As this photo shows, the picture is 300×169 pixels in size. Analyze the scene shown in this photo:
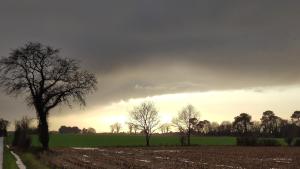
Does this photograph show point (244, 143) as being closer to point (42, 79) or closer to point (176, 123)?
point (176, 123)

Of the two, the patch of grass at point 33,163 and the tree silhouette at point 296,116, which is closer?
the patch of grass at point 33,163

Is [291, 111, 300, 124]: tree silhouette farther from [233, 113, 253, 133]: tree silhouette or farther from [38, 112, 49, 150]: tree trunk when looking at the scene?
[38, 112, 49, 150]: tree trunk

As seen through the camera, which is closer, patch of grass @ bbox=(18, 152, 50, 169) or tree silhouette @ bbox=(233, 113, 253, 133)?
patch of grass @ bbox=(18, 152, 50, 169)

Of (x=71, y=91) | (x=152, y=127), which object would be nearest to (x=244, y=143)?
(x=152, y=127)

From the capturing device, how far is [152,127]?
129 metres

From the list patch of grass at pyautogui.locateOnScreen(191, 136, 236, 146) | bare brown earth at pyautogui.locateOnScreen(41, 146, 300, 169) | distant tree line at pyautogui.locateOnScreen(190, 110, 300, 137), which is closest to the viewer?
bare brown earth at pyautogui.locateOnScreen(41, 146, 300, 169)

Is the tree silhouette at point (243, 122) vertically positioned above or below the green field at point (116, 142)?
above

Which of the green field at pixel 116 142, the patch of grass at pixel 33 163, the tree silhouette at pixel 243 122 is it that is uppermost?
the tree silhouette at pixel 243 122

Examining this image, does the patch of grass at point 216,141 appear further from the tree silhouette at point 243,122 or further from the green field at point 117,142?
the tree silhouette at point 243,122

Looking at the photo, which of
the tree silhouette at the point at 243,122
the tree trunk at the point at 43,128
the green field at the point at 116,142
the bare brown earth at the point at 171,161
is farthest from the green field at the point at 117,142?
the bare brown earth at the point at 171,161

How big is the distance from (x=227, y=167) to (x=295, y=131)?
13022 cm

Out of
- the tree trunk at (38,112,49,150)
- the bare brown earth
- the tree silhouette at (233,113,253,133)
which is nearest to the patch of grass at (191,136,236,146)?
the tree silhouette at (233,113,253,133)

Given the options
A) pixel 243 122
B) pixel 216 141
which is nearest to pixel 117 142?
pixel 216 141

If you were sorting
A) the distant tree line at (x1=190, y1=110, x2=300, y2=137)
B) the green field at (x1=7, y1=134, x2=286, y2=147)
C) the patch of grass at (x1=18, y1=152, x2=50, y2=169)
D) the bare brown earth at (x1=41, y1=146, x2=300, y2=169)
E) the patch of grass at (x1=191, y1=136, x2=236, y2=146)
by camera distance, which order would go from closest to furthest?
the patch of grass at (x1=18, y1=152, x2=50, y2=169) < the bare brown earth at (x1=41, y1=146, x2=300, y2=169) < the green field at (x1=7, y1=134, x2=286, y2=147) < the patch of grass at (x1=191, y1=136, x2=236, y2=146) < the distant tree line at (x1=190, y1=110, x2=300, y2=137)
